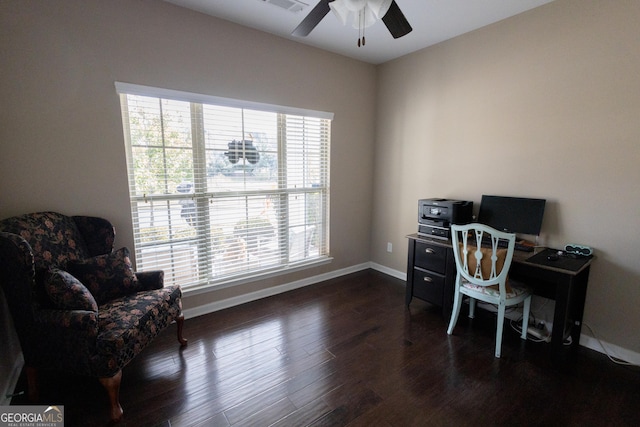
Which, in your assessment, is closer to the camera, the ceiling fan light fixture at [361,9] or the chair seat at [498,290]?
the ceiling fan light fixture at [361,9]

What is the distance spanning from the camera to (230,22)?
2715mm

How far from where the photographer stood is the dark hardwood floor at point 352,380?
1.69 metres

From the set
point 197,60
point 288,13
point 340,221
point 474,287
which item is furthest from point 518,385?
point 197,60

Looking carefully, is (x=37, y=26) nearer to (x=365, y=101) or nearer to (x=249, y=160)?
(x=249, y=160)

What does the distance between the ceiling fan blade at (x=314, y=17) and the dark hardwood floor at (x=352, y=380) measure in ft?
7.68

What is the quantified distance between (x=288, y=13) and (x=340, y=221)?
2.34 m

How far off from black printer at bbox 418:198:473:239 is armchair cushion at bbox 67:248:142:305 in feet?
8.60

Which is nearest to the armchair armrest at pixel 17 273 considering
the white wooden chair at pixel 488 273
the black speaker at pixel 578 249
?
the white wooden chair at pixel 488 273

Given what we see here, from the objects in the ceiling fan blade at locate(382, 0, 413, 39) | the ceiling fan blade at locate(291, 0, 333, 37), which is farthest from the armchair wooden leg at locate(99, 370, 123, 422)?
the ceiling fan blade at locate(382, 0, 413, 39)

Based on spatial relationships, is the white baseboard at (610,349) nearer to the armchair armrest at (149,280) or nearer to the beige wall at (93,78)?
the beige wall at (93,78)

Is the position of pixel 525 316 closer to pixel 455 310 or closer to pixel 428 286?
pixel 455 310

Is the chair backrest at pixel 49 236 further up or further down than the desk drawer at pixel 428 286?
further up

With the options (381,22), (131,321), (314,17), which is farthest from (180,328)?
(381,22)

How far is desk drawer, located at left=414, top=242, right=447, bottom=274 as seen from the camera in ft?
8.82
